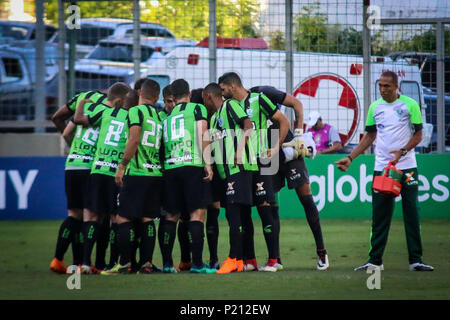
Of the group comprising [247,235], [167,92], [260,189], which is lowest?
[247,235]

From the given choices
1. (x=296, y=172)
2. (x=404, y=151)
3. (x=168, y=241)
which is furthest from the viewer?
(x=296, y=172)

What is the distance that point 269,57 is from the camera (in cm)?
1628

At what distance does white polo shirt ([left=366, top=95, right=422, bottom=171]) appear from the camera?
9859 millimetres

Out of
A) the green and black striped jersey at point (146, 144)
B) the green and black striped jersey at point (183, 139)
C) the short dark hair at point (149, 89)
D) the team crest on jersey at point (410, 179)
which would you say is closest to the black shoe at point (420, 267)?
the team crest on jersey at point (410, 179)

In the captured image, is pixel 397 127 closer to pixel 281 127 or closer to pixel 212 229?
pixel 281 127

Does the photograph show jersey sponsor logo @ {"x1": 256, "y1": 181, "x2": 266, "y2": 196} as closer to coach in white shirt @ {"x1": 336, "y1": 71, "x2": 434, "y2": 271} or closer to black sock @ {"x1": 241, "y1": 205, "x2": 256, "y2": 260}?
black sock @ {"x1": 241, "y1": 205, "x2": 256, "y2": 260}

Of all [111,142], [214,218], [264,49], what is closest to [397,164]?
[214,218]

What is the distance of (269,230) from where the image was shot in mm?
10078

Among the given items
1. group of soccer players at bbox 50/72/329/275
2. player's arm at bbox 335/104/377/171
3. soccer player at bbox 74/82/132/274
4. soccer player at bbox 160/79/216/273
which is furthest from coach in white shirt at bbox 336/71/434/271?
soccer player at bbox 74/82/132/274

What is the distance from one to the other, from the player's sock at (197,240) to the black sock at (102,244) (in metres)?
1.09

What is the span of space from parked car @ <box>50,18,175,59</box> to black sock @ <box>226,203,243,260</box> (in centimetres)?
686

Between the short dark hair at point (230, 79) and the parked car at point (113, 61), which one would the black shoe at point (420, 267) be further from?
the parked car at point (113, 61)

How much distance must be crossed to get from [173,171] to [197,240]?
0.78 m
